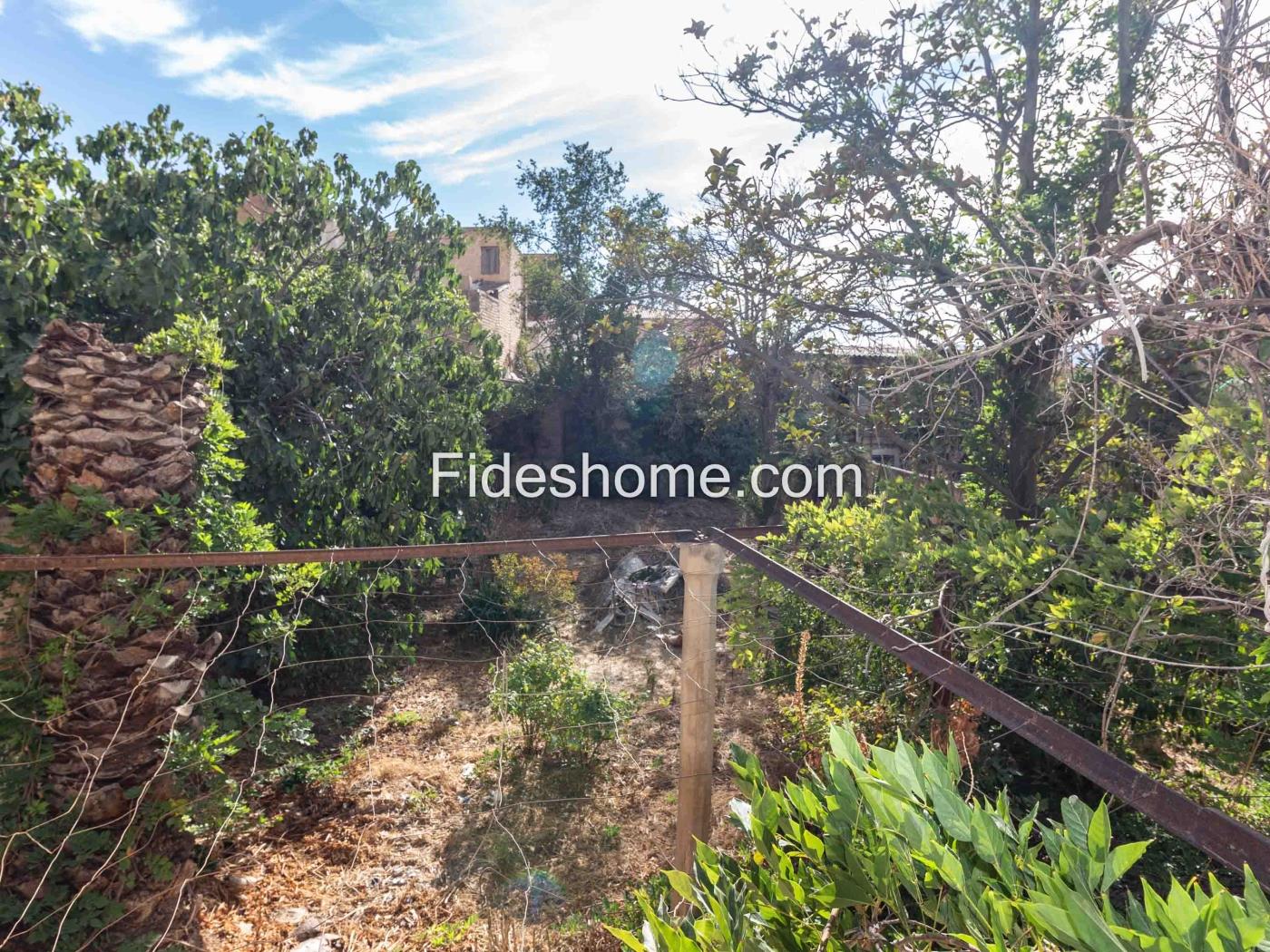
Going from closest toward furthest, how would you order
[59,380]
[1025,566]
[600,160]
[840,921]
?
→ [840,921]
[1025,566]
[59,380]
[600,160]

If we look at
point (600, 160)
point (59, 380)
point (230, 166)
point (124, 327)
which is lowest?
point (59, 380)

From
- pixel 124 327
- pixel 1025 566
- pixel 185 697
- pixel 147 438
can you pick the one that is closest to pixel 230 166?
pixel 124 327

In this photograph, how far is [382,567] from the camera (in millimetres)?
4598

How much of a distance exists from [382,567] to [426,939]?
243 cm

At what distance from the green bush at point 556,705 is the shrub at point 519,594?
167 centimetres

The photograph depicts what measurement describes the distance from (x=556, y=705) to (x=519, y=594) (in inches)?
84.3

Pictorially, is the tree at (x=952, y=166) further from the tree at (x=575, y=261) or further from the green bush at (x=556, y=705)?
the tree at (x=575, y=261)

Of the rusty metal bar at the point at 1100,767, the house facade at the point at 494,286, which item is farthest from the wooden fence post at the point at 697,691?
the house facade at the point at 494,286

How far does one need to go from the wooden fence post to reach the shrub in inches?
158

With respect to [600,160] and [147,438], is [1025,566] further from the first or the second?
[600,160]

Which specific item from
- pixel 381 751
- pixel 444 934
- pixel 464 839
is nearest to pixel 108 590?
pixel 444 934

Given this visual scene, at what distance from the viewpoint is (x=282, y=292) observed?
15.6 ft

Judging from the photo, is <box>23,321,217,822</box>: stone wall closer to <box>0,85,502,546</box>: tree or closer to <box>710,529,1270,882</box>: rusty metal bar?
<box>0,85,502,546</box>: tree

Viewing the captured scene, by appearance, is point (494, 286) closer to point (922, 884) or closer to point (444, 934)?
point (444, 934)
